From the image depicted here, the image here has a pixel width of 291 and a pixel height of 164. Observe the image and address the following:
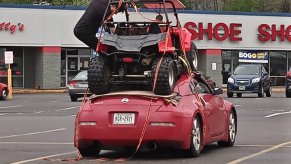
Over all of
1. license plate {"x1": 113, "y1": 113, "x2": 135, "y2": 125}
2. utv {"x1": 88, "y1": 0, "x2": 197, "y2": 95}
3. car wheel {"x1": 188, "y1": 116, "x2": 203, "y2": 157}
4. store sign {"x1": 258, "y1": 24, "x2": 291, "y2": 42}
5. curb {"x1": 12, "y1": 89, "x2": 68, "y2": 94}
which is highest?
store sign {"x1": 258, "y1": 24, "x2": 291, "y2": 42}

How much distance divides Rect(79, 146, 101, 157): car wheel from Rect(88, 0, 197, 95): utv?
94 centimetres

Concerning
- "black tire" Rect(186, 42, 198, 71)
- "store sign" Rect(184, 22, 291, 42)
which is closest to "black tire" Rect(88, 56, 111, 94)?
"black tire" Rect(186, 42, 198, 71)

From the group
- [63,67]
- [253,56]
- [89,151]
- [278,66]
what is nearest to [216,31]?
[253,56]

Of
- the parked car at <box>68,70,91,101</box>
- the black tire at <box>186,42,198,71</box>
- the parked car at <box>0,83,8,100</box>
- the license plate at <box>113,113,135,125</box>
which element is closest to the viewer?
the license plate at <box>113,113,135,125</box>

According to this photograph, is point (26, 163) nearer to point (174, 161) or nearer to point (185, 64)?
point (174, 161)

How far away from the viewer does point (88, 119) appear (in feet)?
36.2

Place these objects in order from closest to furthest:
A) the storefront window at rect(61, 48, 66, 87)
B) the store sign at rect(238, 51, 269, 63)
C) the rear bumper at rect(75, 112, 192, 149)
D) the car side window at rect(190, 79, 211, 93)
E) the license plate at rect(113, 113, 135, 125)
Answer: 1. the rear bumper at rect(75, 112, 192, 149)
2. the license plate at rect(113, 113, 135, 125)
3. the car side window at rect(190, 79, 211, 93)
4. the storefront window at rect(61, 48, 66, 87)
5. the store sign at rect(238, 51, 269, 63)

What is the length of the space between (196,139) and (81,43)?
38.3 metres

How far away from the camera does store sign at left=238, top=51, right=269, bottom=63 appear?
5328 cm

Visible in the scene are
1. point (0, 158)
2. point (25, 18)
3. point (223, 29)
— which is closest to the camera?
point (0, 158)

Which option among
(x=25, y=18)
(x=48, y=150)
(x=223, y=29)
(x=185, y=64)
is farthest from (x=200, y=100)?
(x=223, y=29)

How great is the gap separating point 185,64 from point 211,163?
1.98 m

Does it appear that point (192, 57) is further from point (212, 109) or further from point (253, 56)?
point (253, 56)

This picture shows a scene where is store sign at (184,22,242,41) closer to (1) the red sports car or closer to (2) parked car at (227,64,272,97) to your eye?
(2) parked car at (227,64,272,97)
